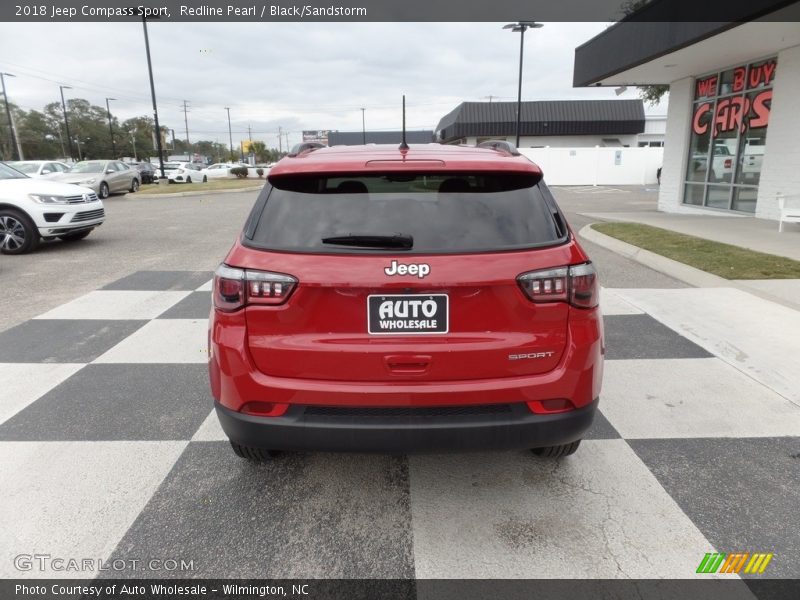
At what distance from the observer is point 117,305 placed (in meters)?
6.40

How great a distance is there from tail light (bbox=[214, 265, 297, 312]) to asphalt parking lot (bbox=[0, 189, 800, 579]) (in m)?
1.09

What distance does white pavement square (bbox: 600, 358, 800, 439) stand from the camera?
3.48 m

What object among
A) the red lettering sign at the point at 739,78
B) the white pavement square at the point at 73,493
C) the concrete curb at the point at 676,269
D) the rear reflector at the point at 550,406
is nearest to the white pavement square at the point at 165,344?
the white pavement square at the point at 73,493

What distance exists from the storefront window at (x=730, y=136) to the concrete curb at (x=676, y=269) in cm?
592

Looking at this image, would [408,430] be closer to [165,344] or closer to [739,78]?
[165,344]

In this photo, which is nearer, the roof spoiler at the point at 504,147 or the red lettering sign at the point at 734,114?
the roof spoiler at the point at 504,147

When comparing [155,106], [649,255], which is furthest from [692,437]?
[155,106]

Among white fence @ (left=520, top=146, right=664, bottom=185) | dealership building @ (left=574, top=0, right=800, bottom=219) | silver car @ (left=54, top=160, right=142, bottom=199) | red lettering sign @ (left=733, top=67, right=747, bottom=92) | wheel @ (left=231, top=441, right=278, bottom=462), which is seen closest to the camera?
wheel @ (left=231, top=441, right=278, bottom=462)

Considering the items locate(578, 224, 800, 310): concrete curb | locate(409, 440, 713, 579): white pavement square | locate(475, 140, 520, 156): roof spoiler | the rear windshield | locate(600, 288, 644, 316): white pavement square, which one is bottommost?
locate(409, 440, 713, 579): white pavement square

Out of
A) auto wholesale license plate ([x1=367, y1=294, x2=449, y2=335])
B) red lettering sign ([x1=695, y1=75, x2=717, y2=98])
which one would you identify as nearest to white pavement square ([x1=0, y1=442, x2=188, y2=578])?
auto wholesale license plate ([x1=367, y1=294, x2=449, y2=335])

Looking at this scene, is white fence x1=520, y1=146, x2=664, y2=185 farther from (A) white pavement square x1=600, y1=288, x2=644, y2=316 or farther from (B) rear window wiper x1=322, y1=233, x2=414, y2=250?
(B) rear window wiper x1=322, y1=233, x2=414, y2=250

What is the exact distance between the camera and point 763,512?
267 cm

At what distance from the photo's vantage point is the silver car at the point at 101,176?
2194 cm

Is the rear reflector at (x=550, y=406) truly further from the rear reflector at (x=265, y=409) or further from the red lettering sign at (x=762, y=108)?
the red lettering sign at (x=762, y=108)
